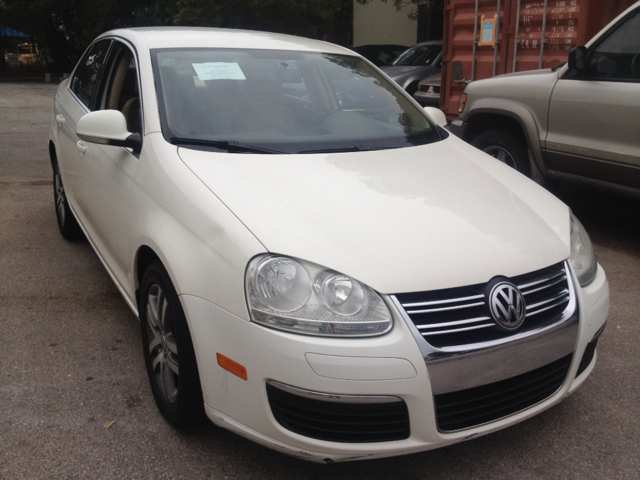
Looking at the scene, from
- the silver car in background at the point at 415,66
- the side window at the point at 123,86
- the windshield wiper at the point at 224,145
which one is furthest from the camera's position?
the silver car in background at the point at 415,66

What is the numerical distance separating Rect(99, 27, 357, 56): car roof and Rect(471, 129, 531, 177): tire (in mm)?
2351

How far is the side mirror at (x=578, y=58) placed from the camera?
16.1 ft

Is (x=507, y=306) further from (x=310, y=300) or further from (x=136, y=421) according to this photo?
(x=136, y=421)

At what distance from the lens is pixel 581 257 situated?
264 centimetres

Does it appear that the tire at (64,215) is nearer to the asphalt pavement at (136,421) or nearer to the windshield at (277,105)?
the asphalt pavement at (136,421)

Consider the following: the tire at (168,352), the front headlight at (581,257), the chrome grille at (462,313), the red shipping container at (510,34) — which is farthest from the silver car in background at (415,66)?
the chrome grille at (462,313)

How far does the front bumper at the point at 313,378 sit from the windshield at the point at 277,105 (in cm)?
101

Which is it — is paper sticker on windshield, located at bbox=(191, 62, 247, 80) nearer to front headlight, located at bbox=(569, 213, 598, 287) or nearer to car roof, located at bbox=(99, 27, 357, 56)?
car roof, located at bbox=(99, 27, 357, 56)

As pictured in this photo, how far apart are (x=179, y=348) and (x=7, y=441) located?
876mm

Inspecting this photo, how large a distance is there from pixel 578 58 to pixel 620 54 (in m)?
0.28

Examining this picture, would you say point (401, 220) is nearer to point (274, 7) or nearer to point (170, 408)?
point (170, 408)

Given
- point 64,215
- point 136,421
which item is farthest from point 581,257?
point 64,215

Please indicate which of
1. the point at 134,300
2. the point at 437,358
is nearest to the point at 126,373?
the point at 134,300

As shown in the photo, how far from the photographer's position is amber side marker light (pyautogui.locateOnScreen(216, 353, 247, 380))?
217 cm
